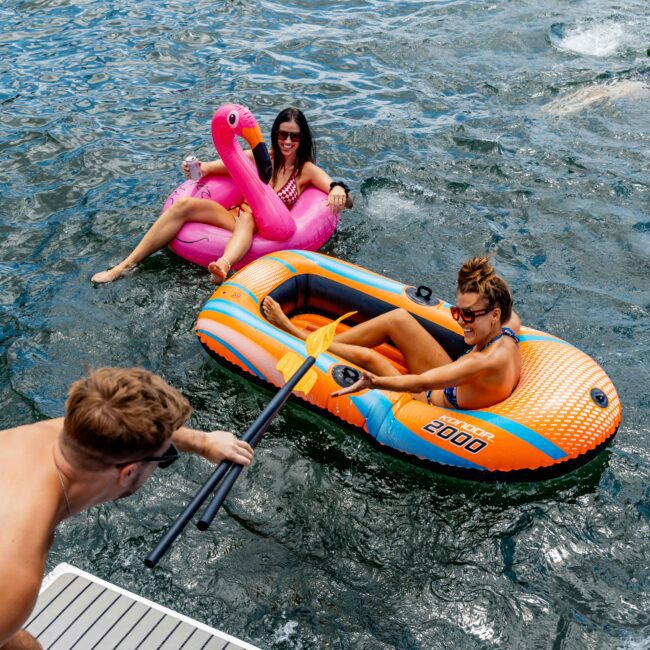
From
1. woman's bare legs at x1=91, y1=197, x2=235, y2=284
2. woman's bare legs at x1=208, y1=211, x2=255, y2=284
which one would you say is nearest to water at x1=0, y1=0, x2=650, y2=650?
woman's bare legs at x1=91, y1=197, x2=235, y2=284

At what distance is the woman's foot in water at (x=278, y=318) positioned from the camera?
17.0ft

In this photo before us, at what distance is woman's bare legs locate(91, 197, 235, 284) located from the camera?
6320mm

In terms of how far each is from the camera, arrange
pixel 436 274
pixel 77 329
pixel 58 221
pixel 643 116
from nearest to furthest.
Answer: pixel 77 329 → pixel 436 274 → pixel 58 221 → pixel 643 116

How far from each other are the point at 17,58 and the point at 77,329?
588cm

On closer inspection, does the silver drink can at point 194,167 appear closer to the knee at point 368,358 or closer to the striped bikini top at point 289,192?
the striped bikini top at point 289,192

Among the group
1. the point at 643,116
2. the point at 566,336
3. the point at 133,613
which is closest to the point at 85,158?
the point at 566,336

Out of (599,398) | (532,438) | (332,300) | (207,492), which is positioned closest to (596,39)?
(332,300)

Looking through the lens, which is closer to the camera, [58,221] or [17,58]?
[58,221]

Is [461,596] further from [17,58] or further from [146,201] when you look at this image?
[17,58]

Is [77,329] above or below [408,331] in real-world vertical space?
below

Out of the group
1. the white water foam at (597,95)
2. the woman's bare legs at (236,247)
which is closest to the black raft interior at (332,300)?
the woman's bare legs at (236,247)

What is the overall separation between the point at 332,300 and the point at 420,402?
52.2 inches

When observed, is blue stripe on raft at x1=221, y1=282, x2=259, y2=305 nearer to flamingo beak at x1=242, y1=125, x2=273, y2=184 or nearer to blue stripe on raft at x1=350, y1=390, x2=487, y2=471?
blue stripe on raft at x1=350, y1=390, x2=487, y2=471

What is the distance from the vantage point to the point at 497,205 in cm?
737
